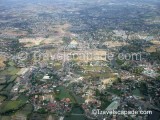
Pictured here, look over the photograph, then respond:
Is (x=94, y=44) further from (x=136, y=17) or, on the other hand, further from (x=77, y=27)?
(x=136, y=17)

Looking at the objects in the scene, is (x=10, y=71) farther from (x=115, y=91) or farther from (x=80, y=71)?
(x=115, y=91)

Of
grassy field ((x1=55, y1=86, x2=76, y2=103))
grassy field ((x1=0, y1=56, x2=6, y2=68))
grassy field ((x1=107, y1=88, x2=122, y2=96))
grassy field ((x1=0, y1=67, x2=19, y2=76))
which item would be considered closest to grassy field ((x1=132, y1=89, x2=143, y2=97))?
grassy field ((x1=107, y1=88, x2=122, y2=96))

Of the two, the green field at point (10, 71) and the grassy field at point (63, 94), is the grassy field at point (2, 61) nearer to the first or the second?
the green field at point (10, 71)

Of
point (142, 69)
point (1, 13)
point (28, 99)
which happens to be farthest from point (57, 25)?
point (28, 99)

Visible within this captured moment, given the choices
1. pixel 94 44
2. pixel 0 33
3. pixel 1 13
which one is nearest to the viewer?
pixel 94 44

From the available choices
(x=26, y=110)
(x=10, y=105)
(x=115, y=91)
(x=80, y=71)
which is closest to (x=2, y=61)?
(x=80, y=71)
